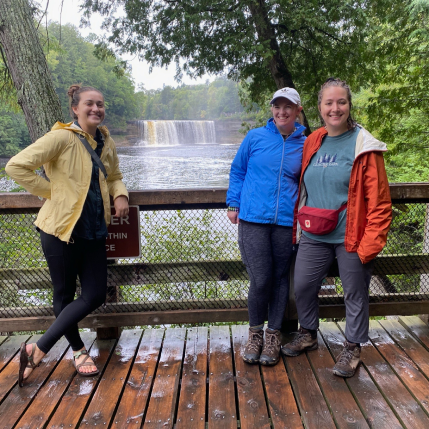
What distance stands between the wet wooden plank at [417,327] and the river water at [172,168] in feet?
32.2

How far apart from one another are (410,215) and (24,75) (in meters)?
3.49

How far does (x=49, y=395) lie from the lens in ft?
6.85

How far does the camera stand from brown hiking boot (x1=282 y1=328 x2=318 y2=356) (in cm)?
242

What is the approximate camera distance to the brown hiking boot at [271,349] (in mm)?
2320

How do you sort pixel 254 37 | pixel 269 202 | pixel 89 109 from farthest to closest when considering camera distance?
1. pixel 254 37
2. pixel 269 202
3. pixel 89 109

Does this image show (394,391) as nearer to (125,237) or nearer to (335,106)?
(335,106)

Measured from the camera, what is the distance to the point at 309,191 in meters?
2.15

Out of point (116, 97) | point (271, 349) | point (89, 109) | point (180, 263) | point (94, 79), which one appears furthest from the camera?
point (94, 79)

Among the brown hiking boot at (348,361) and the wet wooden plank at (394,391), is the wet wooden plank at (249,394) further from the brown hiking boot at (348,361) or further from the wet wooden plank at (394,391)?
the wet wooden plank at (394,391)

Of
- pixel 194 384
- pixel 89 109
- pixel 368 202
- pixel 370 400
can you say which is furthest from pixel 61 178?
pixel 370 400

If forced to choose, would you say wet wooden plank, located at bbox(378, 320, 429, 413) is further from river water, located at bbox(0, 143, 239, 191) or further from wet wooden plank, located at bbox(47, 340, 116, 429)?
river water, located at bbox(0, 143, 239, 191)

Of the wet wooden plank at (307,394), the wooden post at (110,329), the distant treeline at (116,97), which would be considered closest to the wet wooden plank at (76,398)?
the wooden post at (110,329)

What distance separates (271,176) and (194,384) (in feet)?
3.92

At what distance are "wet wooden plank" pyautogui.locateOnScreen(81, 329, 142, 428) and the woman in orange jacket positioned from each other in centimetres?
110
